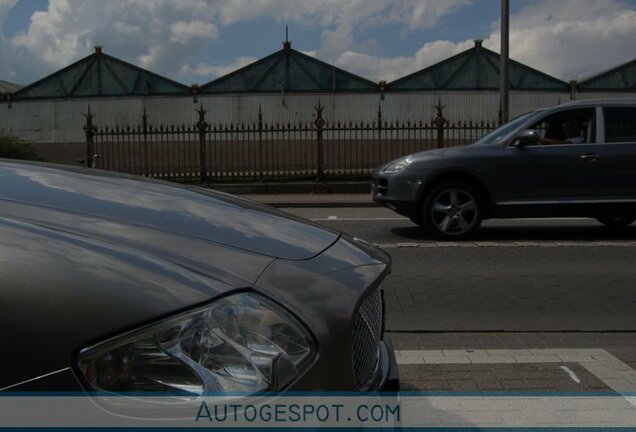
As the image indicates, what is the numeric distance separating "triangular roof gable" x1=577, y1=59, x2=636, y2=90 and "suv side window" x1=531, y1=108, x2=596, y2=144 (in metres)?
24.0

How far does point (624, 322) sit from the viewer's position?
4.81m

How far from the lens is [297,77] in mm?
30094

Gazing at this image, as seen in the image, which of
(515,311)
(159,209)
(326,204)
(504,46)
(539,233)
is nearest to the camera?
(159,209)

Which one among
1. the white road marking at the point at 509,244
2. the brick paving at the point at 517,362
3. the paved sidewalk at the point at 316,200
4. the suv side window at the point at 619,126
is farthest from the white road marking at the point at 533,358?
the paved sidewalk at the point at 316,200

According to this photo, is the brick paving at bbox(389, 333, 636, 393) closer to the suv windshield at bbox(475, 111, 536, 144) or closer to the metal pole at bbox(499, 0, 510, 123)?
the suv windshield at bbox(475, 111, 536, 144)

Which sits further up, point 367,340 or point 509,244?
point 367,340

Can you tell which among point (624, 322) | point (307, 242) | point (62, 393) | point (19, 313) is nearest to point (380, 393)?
point (307, 242)

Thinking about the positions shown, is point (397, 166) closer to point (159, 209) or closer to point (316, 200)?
point (159, 209)

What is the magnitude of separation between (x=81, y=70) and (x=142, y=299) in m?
31.7

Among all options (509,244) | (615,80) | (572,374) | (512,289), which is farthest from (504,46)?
(615,80)

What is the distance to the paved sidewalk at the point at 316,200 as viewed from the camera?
15211 mm

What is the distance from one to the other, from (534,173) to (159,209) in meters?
6.66

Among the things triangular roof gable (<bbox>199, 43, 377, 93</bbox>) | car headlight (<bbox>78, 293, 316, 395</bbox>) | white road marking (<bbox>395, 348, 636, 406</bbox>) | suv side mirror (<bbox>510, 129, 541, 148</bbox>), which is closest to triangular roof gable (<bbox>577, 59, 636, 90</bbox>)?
triangular roof gable (<bbox>199, 43, 377, 93</bbox>)

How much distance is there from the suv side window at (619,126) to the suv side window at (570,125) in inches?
8.2
